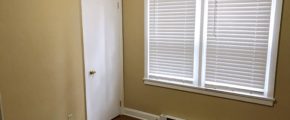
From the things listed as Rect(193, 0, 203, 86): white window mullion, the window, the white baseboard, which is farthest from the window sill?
the white baseboard

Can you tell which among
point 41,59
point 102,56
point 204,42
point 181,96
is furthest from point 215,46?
point 41,59

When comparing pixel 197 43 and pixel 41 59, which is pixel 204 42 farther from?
pixel 41 59

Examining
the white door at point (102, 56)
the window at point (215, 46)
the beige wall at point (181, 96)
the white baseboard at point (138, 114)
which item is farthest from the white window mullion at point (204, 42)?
the white door at point (102, 56)

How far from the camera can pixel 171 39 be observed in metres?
3.12

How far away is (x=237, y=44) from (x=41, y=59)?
→ 215 centimetres

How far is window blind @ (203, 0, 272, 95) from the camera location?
8.12 ft

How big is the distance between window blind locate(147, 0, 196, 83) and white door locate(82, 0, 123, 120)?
51 cm

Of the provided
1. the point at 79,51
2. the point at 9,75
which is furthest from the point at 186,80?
the point at 9,75

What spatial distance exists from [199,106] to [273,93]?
2.92 feet

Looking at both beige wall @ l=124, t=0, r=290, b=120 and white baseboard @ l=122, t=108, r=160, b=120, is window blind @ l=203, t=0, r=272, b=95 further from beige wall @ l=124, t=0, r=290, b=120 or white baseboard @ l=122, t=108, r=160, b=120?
white baseboard @ l=122, t=108, r=160, b=120

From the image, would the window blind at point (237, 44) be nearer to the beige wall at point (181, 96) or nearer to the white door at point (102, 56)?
the beige wall at point (181, 96)

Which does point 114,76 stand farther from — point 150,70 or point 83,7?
point 83,7

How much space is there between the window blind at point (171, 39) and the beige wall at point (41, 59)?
1026 millimetres

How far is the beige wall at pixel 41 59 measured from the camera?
2.11 meters
